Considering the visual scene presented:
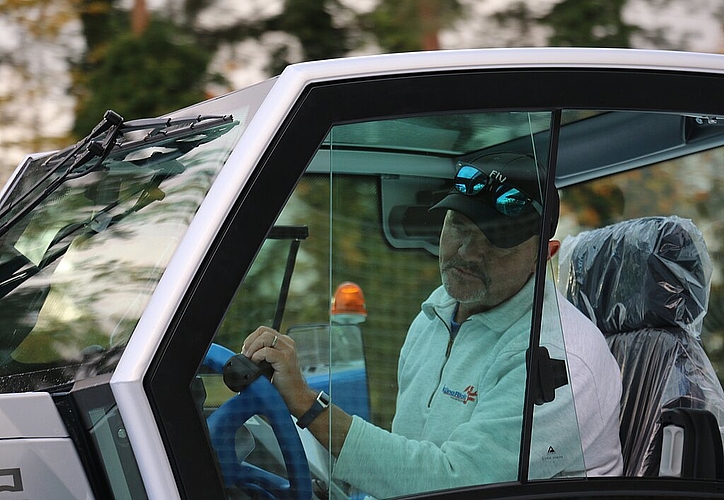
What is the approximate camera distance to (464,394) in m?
1.87

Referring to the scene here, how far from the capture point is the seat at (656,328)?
201cm

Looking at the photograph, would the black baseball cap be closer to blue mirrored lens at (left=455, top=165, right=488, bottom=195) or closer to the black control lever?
blue mirrored lens at (left=455, top=165, right=488, bottom=195)

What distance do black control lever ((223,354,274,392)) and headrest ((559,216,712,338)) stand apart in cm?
68

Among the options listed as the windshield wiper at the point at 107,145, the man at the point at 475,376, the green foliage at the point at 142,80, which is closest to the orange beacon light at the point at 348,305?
the man at the point at 475,376

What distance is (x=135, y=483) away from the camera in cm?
166

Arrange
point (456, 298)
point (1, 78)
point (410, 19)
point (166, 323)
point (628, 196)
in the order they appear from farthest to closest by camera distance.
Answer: point (410, 19), point (1, 78), point (628, 196), point (456, 298), point (166, 323)

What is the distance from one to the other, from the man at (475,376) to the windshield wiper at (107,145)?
1.68 ft

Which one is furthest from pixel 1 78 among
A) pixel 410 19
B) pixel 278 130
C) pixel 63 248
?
pixel 278 130

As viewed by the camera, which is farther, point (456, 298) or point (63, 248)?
point (63, 248)

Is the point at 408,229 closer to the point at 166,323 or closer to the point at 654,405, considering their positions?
the point at 166,323

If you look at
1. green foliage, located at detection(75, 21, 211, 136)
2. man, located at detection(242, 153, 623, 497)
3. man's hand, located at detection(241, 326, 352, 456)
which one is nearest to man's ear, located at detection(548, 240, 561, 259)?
man, located at detection(242, 153, 623, 497)

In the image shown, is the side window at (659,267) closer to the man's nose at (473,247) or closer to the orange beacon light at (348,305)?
the man's nose at (473,247)

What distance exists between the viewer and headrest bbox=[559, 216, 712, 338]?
209 centimetres

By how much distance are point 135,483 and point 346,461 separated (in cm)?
38
